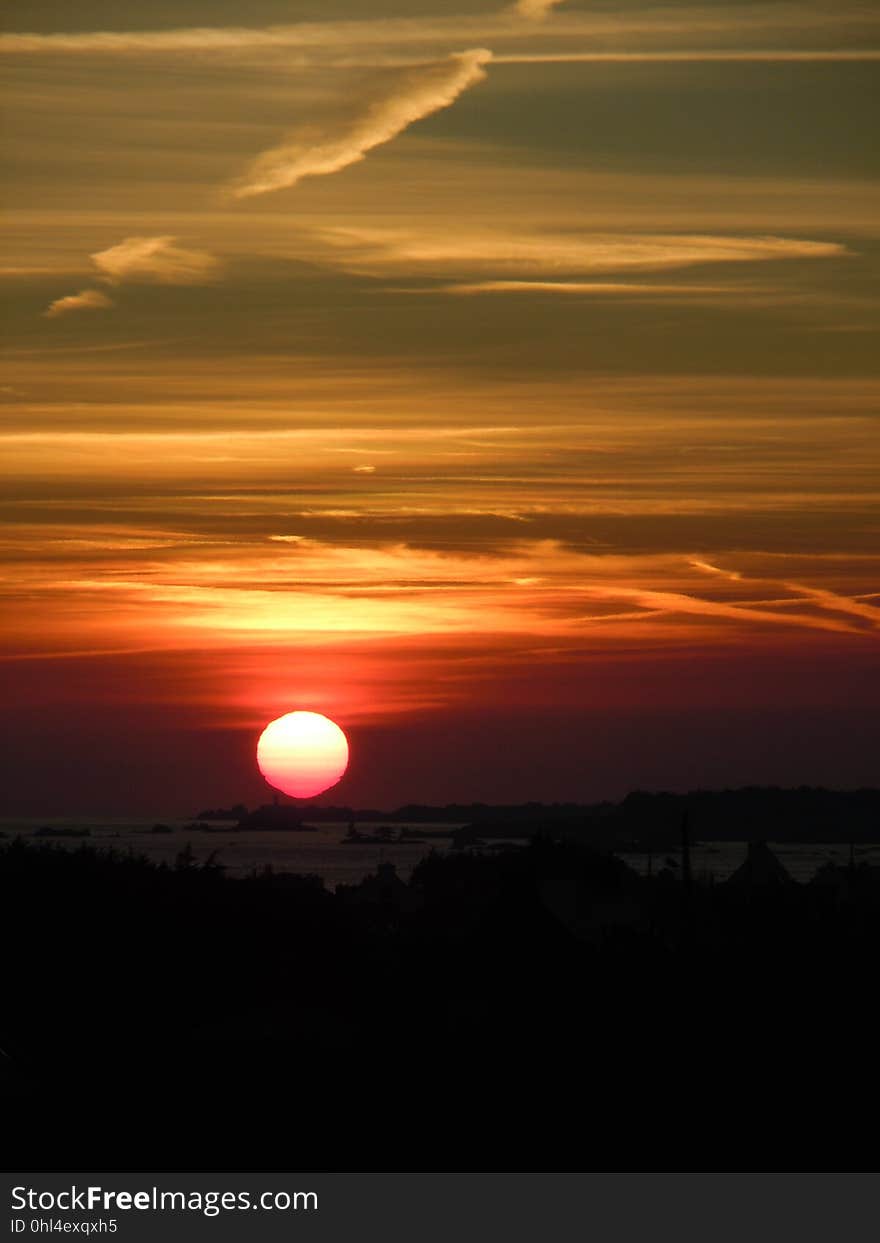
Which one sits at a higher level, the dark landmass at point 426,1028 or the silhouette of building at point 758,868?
the silhouette of building at point 758,868

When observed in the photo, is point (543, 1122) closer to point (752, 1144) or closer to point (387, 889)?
point (752, 1144)

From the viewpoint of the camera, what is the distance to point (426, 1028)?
1644 inches

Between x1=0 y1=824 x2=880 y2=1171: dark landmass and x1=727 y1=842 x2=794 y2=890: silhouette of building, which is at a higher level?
x1=727 y1=842 x2=794 y2=890: silhouette of building

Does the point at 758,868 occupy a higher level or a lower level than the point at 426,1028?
higher

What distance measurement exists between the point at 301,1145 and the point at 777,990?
462 inches

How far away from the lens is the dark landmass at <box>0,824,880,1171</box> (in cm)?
3219

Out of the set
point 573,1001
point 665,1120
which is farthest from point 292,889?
point 665,1120

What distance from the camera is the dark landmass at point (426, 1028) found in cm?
3219

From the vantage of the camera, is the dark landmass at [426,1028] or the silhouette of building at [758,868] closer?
the dark landmass at [426,1028]

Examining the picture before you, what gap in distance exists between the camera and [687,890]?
140 feet

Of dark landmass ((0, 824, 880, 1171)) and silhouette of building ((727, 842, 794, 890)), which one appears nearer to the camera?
dark landmass ((0, 824, 880, 1171))

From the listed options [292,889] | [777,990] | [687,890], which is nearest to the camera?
[777,990]

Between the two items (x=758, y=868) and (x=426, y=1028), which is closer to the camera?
(x=426, y=1028)
